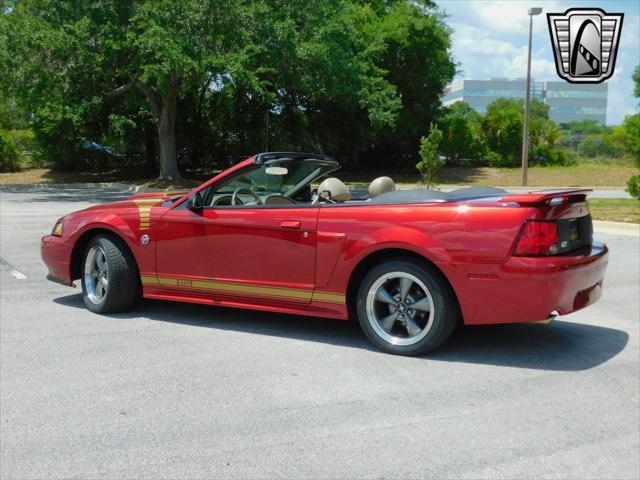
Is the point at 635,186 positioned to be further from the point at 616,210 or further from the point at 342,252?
the point at 342,252

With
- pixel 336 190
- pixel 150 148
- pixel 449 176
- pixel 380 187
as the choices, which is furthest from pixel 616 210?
pixel 150 148

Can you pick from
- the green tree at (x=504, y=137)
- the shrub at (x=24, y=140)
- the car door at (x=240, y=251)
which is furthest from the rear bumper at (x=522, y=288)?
the green tree at (x=504, y=137)

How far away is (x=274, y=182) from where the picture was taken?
235 inches

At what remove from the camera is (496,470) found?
3.22 metres

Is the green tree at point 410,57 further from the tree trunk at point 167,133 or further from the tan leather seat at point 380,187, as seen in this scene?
the tan leather seat at point 380,187

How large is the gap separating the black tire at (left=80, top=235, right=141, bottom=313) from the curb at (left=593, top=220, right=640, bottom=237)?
34.3 feet

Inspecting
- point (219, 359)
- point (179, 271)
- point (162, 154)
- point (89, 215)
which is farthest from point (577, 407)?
point (162, 154)

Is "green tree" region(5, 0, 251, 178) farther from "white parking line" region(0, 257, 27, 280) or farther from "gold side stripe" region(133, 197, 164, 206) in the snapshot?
"gold side stripe" region(133, 197, 164, 206)

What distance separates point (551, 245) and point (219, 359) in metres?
2.38

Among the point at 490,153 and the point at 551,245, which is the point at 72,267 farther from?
the point at 490,153

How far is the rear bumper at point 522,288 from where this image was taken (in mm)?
4441

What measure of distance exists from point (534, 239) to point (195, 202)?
8.86ft

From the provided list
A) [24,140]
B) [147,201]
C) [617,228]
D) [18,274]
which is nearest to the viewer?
[147,201]

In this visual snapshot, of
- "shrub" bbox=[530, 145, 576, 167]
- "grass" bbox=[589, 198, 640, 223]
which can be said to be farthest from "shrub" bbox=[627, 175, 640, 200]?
"shrub" bbox=[530, 145, 576, 167]
